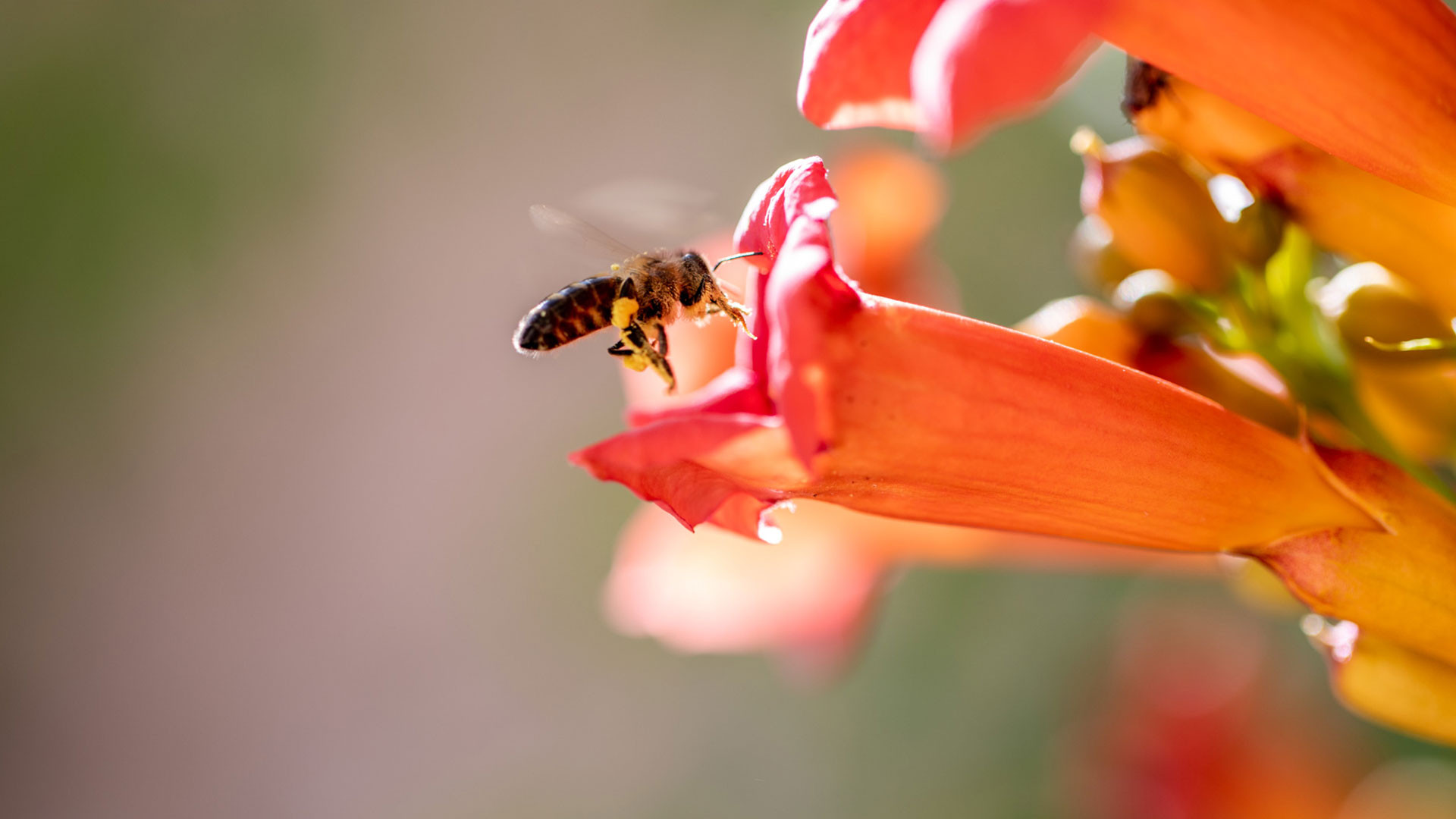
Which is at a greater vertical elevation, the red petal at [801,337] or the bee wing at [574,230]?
the bee wing at [574,230]

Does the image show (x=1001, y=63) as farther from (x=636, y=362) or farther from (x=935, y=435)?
(x=636, y=362)

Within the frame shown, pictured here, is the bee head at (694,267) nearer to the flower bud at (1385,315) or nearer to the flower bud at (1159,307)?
the flower bud at (1159,307)

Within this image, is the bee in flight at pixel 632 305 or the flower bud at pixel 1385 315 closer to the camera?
the flower bud at pixel 1385 315

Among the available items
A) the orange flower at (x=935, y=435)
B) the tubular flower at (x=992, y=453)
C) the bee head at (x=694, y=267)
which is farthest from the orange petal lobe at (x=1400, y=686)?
the bee head at (x=694, y=267)

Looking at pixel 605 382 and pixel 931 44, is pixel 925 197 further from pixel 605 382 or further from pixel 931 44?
pixel 605 382

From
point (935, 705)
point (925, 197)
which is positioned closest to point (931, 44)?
point (925, 197)

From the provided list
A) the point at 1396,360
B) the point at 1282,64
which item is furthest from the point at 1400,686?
the point at 1282,64

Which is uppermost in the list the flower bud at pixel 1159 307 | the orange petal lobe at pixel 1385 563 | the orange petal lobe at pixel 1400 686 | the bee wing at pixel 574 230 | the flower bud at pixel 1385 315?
the bee wing at pixel 574 230

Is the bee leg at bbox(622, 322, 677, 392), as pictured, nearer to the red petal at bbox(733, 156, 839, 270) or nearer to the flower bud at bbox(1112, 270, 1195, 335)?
the red petal at bbox(733, 156, 839, 270)
